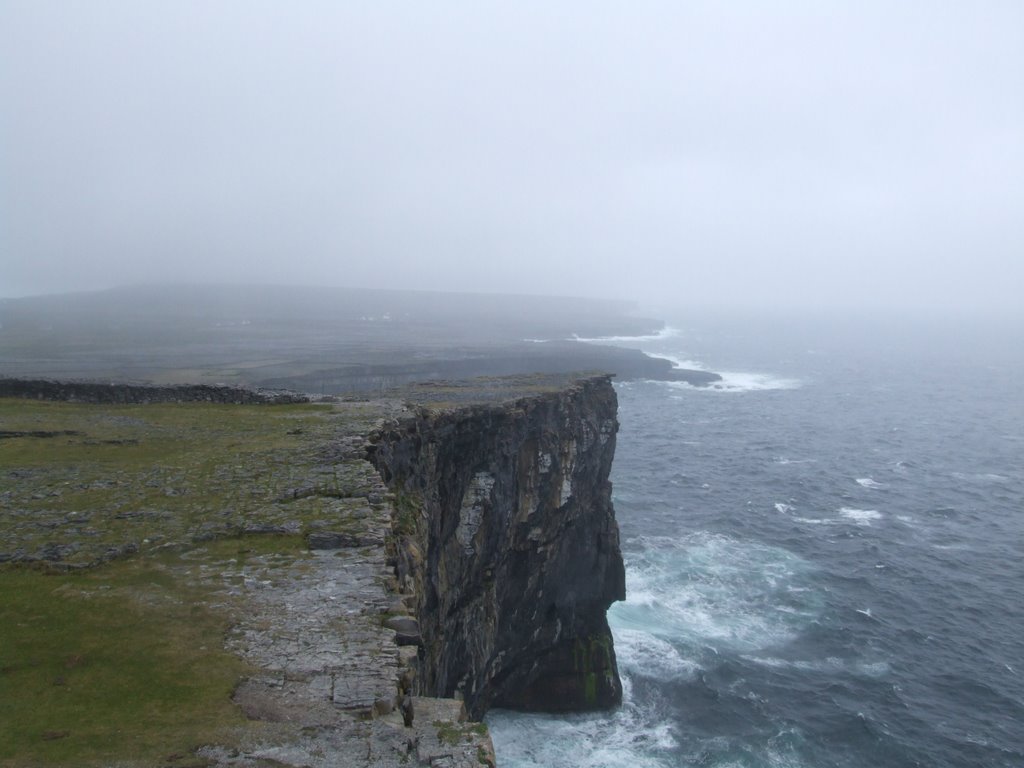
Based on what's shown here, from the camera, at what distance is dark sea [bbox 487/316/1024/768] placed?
34031 mm

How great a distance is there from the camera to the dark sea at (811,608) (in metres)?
34.0

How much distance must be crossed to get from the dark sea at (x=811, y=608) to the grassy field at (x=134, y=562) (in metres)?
21.9

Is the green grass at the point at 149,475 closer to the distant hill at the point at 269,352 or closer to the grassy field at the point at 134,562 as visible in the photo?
the grassy field at the point at 134,562

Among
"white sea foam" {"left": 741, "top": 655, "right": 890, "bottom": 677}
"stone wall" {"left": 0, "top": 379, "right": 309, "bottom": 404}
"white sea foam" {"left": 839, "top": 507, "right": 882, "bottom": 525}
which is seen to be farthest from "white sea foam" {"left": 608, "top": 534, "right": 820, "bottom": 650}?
"stone wall" {"left": 0, "top": 379, "right": 309, "bottom": 404}

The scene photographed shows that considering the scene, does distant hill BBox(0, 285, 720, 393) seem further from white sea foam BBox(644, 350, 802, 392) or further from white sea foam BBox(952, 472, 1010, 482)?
white sea foam BBox(952, 472, 1010, 482)

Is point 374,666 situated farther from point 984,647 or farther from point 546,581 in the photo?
point 984,647

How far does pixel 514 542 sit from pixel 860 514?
44108 mm

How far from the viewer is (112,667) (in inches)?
434

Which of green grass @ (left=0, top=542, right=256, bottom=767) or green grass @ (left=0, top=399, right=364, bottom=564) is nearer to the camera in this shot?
green grass @ (left=0, top=542, right=256, bottom=767)

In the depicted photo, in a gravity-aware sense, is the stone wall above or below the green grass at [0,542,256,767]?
above

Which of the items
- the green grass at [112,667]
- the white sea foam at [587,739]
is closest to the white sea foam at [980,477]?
the white sea foam at [587,739]

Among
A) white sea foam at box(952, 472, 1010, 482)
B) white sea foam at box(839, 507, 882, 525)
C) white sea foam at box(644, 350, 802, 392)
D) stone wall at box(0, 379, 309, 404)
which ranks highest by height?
stone wall at box(0, 379, 309, 404)

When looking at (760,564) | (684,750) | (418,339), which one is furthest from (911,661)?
(418,339)

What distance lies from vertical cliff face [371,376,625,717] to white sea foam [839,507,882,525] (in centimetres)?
3111
